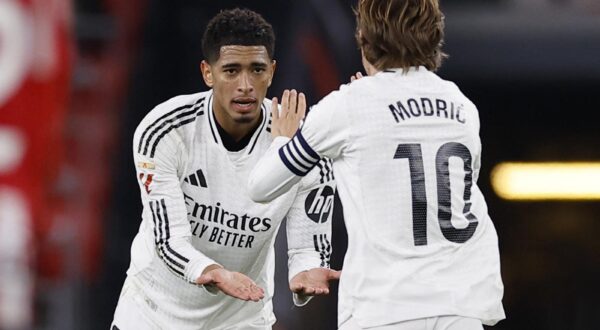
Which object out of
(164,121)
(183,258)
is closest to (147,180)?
(164,121)

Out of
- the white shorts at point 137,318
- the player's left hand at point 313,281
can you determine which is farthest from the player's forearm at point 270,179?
the white shorts at point 137,318

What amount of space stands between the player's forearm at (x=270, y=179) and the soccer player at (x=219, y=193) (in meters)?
0.58

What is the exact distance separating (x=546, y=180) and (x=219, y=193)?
2784 mm

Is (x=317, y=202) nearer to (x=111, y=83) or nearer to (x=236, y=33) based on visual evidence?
(x=236, y=33)

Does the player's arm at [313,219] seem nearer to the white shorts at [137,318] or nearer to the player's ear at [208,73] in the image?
the white shorts at [137,318]

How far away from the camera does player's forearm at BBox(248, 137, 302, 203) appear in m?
3.91

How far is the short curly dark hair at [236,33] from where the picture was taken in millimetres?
4660

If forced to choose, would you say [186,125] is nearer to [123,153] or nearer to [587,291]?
[123,153]

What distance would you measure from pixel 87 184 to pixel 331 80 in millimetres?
1143

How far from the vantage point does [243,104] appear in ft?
15.1

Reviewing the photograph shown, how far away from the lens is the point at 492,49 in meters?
6.86

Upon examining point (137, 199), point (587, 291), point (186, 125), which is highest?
point (186, 125)

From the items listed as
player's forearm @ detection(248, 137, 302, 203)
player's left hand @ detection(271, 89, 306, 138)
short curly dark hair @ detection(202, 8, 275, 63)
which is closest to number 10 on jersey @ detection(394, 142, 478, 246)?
player's forearm @ detection(248, 137, 302, 203)

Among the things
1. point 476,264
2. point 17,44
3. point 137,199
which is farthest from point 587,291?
point 476,264
